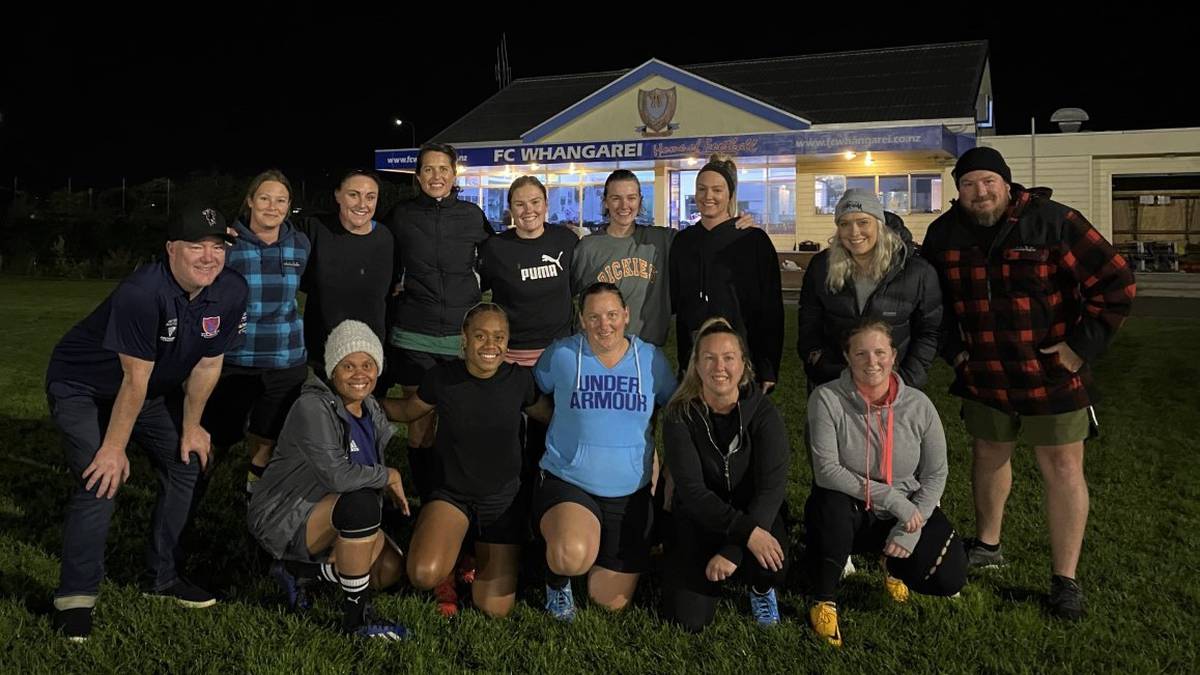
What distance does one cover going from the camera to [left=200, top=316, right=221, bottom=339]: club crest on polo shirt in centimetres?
383

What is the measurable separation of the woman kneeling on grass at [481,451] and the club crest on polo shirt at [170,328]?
1.12 m

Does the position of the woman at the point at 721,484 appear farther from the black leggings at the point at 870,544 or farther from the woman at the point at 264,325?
the woman at the point at 264,325

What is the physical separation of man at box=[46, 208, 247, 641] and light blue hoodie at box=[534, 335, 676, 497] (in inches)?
61.3

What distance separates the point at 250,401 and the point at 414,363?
35.3 inches

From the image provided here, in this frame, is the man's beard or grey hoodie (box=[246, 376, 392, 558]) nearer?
grey hoodie (box=[246, 376, 392, 558])

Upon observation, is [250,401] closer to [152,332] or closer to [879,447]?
[152,332]

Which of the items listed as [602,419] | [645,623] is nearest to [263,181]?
[602,419]

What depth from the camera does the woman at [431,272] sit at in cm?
500

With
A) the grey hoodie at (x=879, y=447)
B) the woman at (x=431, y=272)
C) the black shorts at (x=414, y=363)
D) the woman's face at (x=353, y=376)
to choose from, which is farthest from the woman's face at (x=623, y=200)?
the woman's face at (x=353, y=376)

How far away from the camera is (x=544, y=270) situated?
491 cm

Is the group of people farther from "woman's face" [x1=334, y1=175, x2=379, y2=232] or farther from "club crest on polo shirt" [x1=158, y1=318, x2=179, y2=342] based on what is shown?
"woman's face" [x1=334, y1=175, x2=379, y2=232]

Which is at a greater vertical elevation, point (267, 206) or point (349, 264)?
point (267, 206)

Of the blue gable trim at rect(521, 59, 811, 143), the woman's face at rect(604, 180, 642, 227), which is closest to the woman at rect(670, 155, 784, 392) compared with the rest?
the woman's face at rect(604, 180, 642, 227)

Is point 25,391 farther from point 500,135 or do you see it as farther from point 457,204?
point 500,135
